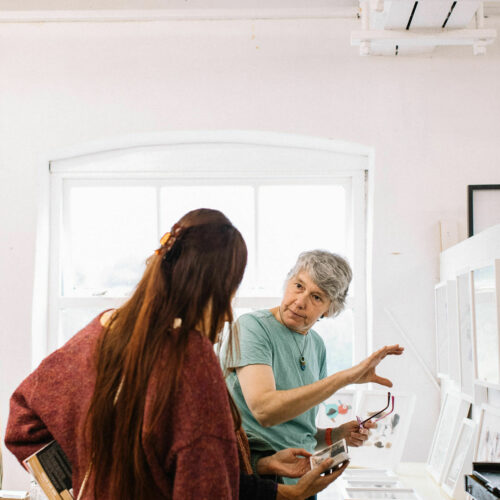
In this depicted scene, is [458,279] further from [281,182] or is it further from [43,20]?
[43,20]

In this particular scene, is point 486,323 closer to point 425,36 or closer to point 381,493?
point 381,493

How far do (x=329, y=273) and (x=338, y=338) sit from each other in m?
1.11

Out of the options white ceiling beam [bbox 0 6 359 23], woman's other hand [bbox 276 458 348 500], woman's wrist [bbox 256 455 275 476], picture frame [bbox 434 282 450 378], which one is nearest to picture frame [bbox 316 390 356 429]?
picture frame [bbox 434 282 450 378]

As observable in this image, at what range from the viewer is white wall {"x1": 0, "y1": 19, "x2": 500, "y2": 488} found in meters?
2.96

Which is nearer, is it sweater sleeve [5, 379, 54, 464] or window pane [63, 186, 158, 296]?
sweater sleeve [5, 379, 54, 464]

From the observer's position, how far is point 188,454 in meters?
1.18

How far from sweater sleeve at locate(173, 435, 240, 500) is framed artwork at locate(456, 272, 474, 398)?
1.41 meters

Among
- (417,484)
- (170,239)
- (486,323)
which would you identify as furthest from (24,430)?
(417,484)

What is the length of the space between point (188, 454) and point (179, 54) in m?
2.30

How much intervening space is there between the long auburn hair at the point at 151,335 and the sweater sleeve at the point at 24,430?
16 centimetres

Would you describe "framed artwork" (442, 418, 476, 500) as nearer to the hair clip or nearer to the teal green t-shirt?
the teal green t-shirt

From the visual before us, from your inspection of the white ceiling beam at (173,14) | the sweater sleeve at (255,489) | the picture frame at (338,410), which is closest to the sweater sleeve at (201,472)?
the sweater sleeve at (255,489)

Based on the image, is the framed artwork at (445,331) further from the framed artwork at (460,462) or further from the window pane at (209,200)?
the window pane at (209,200)

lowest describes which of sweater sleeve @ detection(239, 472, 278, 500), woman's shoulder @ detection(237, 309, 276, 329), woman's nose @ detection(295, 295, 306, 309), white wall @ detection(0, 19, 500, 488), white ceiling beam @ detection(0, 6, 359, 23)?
sweater sleeve @ detection(239, 472, 278, 500)
